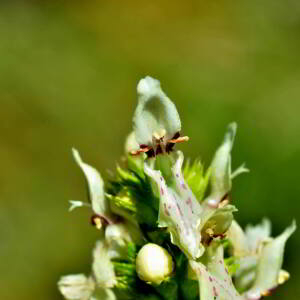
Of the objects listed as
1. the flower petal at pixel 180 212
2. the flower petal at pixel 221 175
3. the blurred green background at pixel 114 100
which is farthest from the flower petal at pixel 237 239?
the blurred green background at pixel 114 100

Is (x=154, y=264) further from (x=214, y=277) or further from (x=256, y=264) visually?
(x=256, y=264)

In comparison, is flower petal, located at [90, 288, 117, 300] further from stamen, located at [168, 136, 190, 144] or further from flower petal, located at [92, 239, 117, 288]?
stamen, located at [168, 136, 190, 144]

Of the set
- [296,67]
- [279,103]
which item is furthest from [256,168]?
[296,67]

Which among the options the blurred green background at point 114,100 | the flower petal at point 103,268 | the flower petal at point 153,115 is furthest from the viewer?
the blurred green background at point 114,100

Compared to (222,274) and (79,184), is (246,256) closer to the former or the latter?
(222,274)

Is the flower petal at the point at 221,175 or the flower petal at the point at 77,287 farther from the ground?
the flower petal at the point at 221,175

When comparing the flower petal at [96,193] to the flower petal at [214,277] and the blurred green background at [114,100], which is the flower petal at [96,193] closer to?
the flower petal at [214,277]
